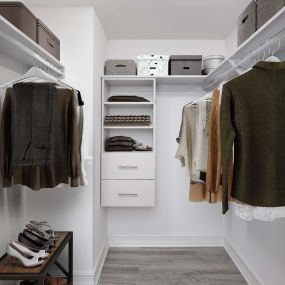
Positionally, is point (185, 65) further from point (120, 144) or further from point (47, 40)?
point (47, 40)

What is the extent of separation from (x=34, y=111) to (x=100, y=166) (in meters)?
1.31

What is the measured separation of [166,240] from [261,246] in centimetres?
128

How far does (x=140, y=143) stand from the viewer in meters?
3.08

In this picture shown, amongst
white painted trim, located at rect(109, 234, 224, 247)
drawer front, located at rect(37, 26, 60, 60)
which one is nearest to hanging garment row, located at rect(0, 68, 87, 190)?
drawer front, located at rect(37, 26, 60, 60)

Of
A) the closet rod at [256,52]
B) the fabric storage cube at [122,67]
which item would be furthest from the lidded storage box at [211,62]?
the fabric storage cube at [122,67]

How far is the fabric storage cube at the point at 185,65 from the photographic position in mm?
2875

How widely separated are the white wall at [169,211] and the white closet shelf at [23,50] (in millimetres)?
1408

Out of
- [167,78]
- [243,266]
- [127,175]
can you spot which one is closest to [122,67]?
[167,78]

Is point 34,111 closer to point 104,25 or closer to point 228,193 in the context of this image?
point 228,193

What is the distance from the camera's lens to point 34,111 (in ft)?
5.44

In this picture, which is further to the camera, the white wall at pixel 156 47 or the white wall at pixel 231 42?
the white wall at pixel 156 47

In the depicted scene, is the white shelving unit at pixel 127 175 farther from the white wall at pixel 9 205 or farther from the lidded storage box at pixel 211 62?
the white wall at pixel 9 205

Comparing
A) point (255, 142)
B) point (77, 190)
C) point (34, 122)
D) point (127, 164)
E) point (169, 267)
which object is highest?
point (34, 122)

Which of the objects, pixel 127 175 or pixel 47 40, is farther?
pixel 127 175
